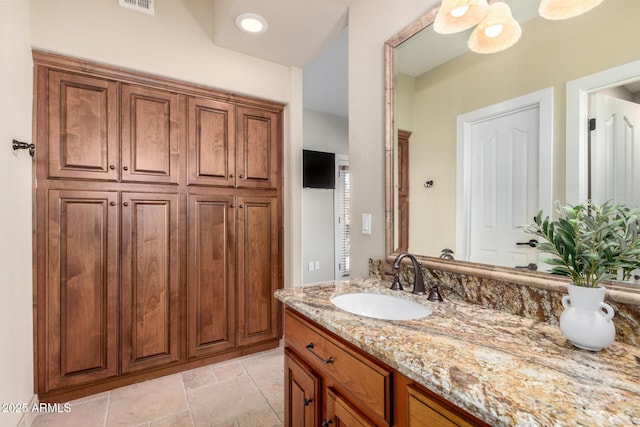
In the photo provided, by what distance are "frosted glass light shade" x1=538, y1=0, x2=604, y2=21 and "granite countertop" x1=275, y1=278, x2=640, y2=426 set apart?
978mm

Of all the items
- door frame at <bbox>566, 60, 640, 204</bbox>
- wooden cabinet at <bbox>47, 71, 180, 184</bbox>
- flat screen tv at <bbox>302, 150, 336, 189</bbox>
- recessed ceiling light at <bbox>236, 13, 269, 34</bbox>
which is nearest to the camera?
door frame at <bbox>566, 60, 640, 204</bbox>

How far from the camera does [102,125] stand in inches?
74.6

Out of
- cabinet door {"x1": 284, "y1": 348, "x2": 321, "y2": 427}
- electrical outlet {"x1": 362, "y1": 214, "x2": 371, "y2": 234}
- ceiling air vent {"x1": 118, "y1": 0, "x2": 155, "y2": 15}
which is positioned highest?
ceiling air vent {"x1": 118, "y1": 0, "x2": 155, "y2": 15}

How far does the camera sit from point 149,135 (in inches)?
80.2

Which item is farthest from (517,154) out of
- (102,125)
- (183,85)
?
(102,125)

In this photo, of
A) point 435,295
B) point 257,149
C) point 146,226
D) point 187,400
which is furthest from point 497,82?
point 187,400

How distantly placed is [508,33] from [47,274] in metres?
2.58

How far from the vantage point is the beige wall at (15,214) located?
1299 mm

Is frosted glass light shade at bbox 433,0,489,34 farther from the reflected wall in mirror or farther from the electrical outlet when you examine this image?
the electrical outlet

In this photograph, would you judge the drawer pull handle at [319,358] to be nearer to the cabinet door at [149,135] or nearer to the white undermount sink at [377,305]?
the white undermount sink at [377,305]

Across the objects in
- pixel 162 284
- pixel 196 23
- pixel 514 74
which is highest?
pixel 196 23

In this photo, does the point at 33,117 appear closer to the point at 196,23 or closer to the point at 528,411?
the point at 196,23

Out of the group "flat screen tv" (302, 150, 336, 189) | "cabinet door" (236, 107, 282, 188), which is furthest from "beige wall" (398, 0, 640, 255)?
"flat screen tv" (302, 150, 336, 189)

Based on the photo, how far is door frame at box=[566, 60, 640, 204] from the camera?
0.90m
